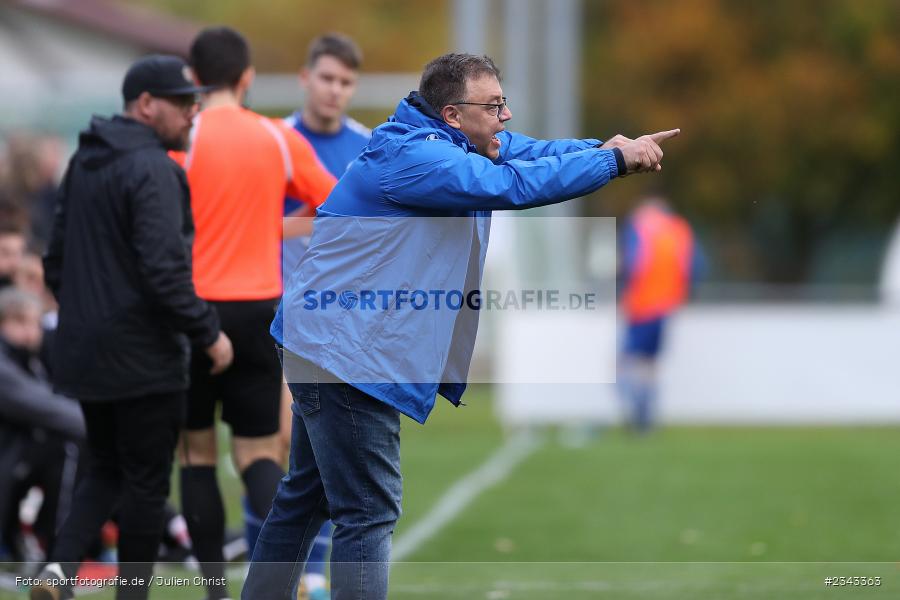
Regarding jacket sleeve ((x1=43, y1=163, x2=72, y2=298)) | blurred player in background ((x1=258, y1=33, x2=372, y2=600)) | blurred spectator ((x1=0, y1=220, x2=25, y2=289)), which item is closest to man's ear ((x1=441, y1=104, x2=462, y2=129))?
jacket sleeve ((x1=43, y1=163, x2=72, y2=298))

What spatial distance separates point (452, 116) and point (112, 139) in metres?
1.58

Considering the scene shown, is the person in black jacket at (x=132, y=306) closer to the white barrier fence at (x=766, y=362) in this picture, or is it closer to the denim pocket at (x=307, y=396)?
the denim pocket at (x=307, y=396)

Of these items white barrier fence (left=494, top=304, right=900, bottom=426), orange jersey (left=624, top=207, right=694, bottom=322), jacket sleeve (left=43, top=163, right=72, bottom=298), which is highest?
jacket sleeve (left=43, top=163, right=72, bottom=298)

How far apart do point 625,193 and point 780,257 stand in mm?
4000

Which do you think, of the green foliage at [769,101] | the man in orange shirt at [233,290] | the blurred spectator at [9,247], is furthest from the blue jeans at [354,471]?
the green foliage at [769,101]

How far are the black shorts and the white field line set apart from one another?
1.63 meters

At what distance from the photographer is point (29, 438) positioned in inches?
316

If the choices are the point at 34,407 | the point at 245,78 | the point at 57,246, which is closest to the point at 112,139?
the point at 57,246

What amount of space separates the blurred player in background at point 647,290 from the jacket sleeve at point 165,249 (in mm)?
9618

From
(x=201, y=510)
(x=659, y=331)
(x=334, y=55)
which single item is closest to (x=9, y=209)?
(x=334, y=55)

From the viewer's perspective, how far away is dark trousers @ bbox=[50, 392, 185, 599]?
5.79m

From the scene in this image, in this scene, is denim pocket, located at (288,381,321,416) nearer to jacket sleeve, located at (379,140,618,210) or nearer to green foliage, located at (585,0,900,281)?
jacket sleeve, located at (379,140,618,210)

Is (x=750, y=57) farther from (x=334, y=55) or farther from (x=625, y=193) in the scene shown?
(x=334, y=55)

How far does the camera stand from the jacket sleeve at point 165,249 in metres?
5.66
